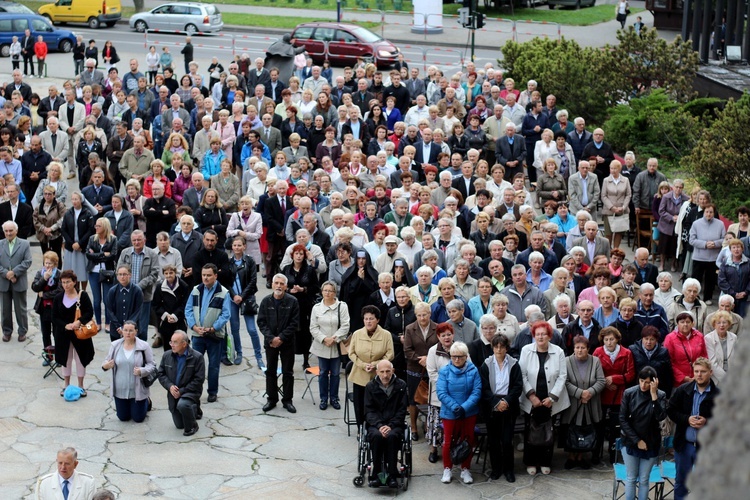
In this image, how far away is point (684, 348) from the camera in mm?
11453

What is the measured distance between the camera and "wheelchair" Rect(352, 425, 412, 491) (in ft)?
35.9

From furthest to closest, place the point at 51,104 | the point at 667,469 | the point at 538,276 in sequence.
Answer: the point at 51,104 → the point at 538,276 → the point at 667,469

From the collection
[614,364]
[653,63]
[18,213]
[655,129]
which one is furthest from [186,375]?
[653,63]

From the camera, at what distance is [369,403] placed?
1098cm

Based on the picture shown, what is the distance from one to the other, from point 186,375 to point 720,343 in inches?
231

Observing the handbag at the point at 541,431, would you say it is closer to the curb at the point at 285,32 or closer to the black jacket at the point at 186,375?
the black jacket at the point at 186,375

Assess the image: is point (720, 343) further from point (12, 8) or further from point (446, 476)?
point (12, 8)

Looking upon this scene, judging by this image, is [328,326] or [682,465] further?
[328,326]

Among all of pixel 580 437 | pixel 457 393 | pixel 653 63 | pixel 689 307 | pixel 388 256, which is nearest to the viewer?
pixel 457 393

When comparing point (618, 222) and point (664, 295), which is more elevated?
point (664, 295)

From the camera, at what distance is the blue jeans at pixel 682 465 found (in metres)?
10.4

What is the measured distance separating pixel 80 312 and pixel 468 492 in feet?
17.3

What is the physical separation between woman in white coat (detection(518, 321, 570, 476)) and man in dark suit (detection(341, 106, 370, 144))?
9513 millimetres

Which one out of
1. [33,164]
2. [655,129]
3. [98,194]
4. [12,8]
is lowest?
[98,194]
